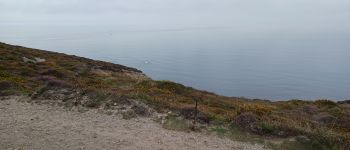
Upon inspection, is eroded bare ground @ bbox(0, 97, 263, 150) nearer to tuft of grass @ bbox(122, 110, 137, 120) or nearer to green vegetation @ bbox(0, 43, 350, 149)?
tuft of grass @ bbox(122, 110, 137, 120)

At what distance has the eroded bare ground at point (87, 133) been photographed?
17.6 m

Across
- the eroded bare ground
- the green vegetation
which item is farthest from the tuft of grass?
the eroded bare ground

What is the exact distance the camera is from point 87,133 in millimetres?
19188

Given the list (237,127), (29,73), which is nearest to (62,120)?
(237,127)

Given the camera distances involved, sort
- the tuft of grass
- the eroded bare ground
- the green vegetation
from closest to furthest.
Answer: the eroded bare ground → the green vegetation → the tuft of grass

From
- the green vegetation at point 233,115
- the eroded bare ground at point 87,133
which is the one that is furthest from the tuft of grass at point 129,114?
the eroded bare ground at point 87,133

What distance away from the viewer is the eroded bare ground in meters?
17.6

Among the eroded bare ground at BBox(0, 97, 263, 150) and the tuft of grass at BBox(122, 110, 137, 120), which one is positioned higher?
the tuft of grass at BBox(122, 110, 137, 120)

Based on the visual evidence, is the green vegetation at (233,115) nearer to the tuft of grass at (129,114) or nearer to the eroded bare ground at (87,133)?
the tuft of grass at (129,114)

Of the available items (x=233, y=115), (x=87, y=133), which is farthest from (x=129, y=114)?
(x=233, y=115)

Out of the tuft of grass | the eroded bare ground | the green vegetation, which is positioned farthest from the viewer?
the tuft of grass

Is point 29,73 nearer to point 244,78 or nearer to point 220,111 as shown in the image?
point 220,111

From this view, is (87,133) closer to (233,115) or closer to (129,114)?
(129,114)

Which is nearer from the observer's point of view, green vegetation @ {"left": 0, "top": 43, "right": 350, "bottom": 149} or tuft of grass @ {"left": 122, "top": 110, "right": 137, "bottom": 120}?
green vegetation @ {"left": 0, "top": 43, "right": 350, "bottom": 149}
